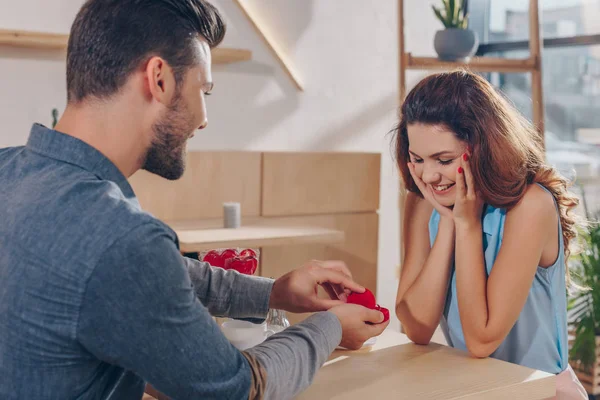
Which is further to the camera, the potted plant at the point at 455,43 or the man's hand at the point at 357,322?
the potted plant at the point at 455,43

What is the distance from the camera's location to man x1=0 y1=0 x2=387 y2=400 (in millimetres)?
1005

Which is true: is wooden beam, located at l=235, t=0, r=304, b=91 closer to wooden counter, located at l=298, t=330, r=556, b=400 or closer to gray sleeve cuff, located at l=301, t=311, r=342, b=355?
wooden counter, located at l=298, t=330, r=556, b=400

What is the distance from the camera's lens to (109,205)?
103 cm

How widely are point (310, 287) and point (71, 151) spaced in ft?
1.94

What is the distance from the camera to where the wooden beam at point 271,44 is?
11.1ft

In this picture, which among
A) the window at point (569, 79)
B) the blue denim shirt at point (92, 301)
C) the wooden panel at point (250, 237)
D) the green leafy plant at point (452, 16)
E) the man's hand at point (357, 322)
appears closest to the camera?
the blue denim shirt at point (92, 301)

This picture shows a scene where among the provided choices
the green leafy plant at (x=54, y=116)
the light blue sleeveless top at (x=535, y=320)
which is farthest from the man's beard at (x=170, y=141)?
the green leafy plant at (x=54, y=116)

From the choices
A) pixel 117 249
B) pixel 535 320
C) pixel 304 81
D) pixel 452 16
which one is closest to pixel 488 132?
pixel 535 320

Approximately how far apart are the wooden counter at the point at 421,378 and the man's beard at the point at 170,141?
0.45 meters

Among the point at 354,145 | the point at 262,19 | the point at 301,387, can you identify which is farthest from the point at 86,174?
the point at 354,145

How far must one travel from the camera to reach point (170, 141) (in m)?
1.24

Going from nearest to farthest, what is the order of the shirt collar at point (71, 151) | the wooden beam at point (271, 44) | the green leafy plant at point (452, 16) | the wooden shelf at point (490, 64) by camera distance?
the shirt collar at point (71, 151) → the wooden shelf at point (490, 64) → the green leafy plant at point (452, 16) → the wooden beam at point (271, 44)

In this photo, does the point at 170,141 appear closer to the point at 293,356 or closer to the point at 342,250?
the point at 293,356

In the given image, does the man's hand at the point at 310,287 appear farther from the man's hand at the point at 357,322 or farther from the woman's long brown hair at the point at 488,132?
the woman's long brown hair at the point at 488,132
